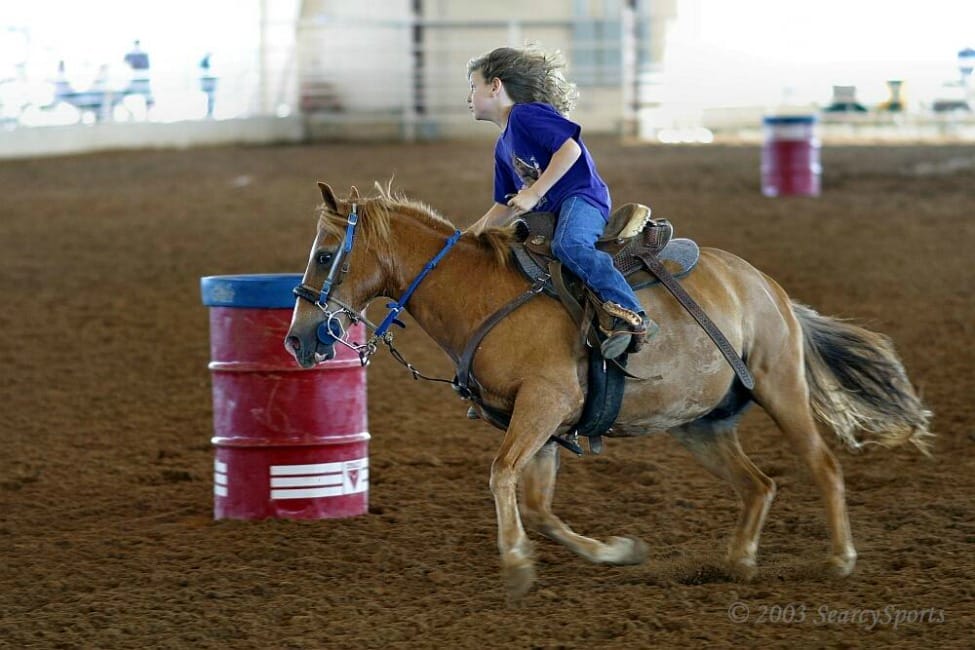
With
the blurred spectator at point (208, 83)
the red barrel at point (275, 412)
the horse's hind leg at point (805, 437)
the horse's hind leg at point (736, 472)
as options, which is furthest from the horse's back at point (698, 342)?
the blurred spectator at point (208, 83)

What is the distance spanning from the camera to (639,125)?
25219 millimetres

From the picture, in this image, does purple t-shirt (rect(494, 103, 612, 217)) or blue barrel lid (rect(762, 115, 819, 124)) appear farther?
blue barrel lid (rect(762, 115, 819, 124))

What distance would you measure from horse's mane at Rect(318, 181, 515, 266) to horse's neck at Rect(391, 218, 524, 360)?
0.20 ft

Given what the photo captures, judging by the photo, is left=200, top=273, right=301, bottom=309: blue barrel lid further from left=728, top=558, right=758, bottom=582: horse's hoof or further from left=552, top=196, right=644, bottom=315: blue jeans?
left=728, top=558, right=758, bottom=582: horse's hoof

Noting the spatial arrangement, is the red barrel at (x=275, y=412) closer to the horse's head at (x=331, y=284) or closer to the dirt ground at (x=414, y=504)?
the dirt ground at (x=414, y=504)

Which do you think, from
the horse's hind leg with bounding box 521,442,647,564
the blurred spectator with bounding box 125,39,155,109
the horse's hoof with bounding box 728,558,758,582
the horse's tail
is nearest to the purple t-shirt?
the horse's hind leg with bounding box 521,442,647,564

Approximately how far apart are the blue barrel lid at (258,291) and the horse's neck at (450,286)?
1004 mm

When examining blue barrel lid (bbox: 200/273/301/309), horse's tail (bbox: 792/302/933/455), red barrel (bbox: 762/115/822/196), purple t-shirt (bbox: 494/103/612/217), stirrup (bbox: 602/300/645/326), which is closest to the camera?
stirrup (bbox: 602/300/645/326)

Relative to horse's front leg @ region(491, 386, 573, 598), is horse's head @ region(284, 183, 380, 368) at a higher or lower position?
higher

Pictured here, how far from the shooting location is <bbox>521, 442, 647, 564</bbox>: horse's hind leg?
491 centimetres

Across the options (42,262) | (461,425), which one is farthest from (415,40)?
(461,425)

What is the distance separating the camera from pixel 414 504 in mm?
6348

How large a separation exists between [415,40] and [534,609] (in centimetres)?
2284

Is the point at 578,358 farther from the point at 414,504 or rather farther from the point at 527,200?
the point at 414,504
